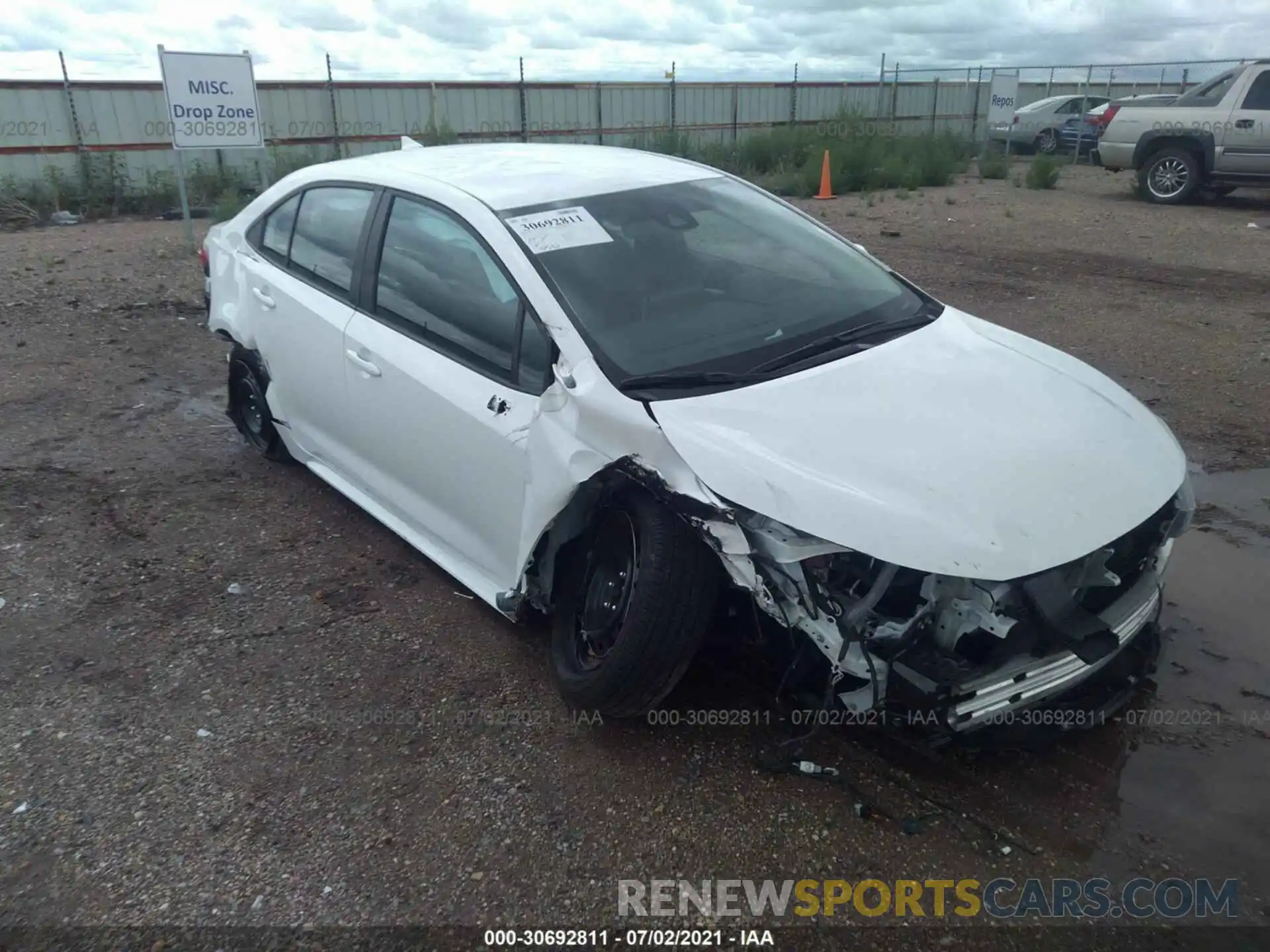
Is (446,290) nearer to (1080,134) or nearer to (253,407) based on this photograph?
(253,407)

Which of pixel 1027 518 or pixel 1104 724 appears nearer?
pixel 1027 518

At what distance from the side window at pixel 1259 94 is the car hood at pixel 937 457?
11983 mm

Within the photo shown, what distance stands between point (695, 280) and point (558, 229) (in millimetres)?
521

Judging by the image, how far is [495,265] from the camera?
3.43m

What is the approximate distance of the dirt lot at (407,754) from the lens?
8.65 feet

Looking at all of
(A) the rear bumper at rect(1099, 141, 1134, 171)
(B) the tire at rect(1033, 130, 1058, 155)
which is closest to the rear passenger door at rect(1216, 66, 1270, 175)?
(A) the rear bumper at rect(1099, 141, 1134, 171)

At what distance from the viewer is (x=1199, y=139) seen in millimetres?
13172

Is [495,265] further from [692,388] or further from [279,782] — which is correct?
[279,782]

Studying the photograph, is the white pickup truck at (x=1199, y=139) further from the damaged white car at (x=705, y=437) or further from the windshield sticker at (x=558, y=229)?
the windshield sticker at (x=558, y=229)

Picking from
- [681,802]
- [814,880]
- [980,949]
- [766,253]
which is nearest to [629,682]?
[681,802]

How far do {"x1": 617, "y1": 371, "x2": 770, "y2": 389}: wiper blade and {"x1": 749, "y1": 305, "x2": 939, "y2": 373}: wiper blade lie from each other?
58mm

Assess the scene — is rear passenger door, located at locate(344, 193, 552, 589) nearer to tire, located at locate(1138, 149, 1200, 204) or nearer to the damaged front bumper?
the damaged front bumper

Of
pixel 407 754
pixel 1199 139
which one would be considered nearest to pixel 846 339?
pixel 407 754

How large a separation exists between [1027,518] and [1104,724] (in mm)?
1013
